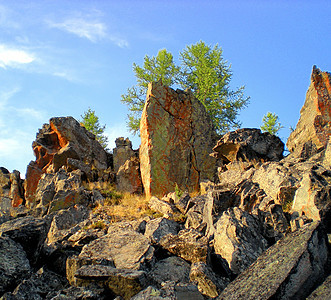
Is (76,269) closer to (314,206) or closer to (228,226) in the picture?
(228,226)

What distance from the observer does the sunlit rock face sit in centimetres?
1916

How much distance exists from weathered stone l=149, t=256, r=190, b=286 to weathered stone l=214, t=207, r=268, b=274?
2.86ft

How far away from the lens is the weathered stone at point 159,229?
29.7 feet

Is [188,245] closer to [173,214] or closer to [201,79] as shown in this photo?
[173,214]

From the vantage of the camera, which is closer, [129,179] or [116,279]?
[116,279]

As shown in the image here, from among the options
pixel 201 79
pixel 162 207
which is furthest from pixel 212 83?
pixel 162 207

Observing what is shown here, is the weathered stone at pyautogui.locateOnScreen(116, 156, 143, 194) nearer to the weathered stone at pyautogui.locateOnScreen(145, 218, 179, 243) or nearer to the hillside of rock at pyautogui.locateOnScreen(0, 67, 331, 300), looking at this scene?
the hillside of rock at pyautogui.locateOnScreen(0, 67, 331, 300)

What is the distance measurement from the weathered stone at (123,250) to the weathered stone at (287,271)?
239cm

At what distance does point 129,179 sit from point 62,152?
4.29 meters

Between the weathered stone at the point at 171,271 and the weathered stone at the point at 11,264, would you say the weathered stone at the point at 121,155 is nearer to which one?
the weathered stone at the point at 11,264

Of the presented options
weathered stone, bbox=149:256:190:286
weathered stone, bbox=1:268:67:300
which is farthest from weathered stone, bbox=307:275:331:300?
weathered stone, bbox=1:268:67:300

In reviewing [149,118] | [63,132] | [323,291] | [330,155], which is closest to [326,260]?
[323,291]

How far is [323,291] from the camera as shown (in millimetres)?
4898

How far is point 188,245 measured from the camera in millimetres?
7508
